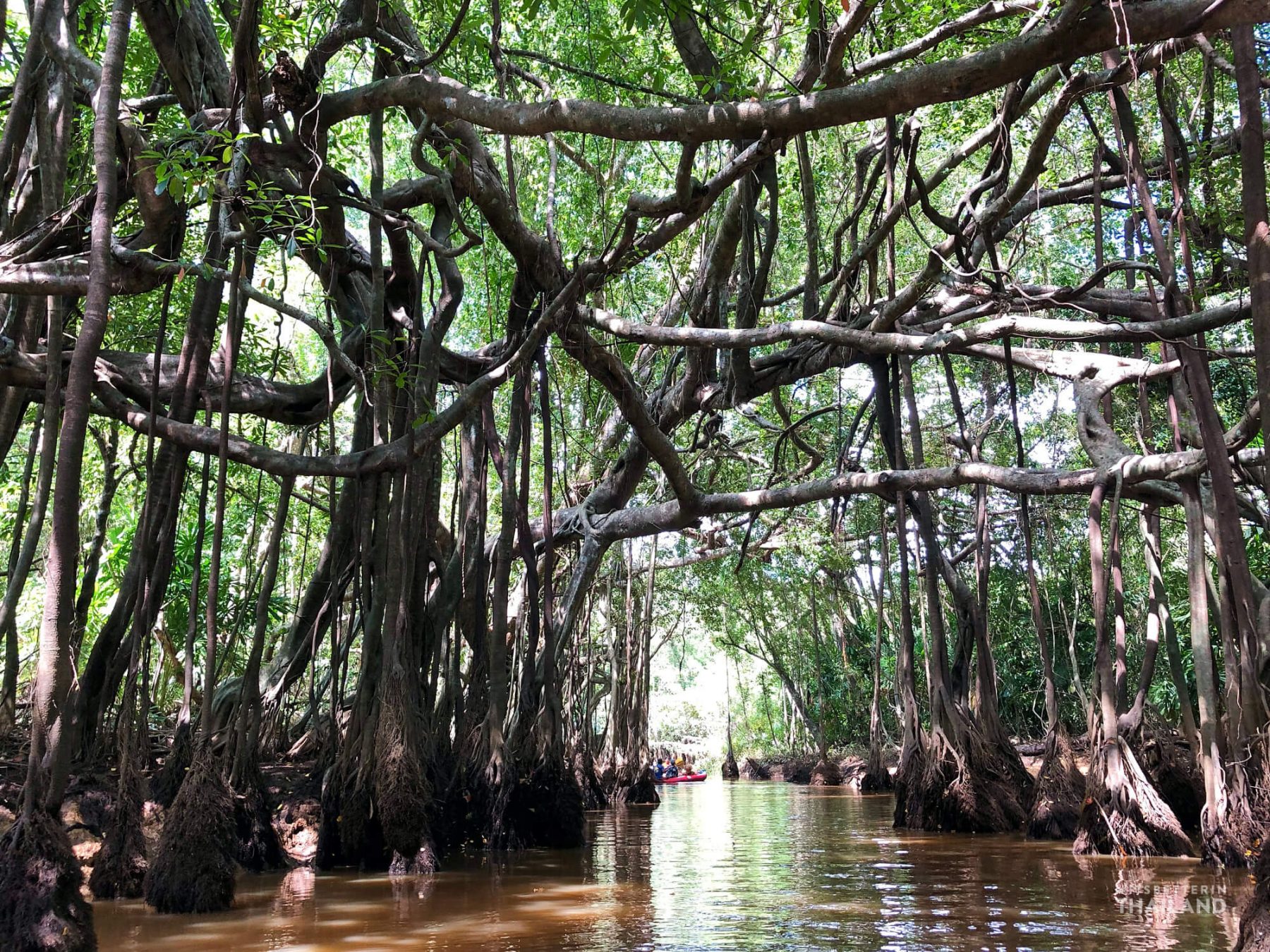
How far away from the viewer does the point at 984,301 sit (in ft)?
19.0

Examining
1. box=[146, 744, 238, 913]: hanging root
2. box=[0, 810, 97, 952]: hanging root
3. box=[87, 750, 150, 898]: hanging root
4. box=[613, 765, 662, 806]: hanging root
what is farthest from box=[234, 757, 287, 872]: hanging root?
box=[613, 765, 662, 806]: hanging root

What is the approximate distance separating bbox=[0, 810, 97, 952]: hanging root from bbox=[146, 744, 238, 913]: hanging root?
1141mm

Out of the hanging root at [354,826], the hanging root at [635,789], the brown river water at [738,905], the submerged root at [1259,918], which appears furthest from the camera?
the hanging root at [635,789]

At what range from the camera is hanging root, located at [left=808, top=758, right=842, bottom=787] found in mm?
17078

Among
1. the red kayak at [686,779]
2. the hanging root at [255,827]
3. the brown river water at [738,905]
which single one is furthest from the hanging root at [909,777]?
the red kayak at [686,779]

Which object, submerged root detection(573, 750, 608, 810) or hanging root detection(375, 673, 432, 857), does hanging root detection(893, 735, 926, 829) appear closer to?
submerged root detection(573, 750, 608, 810)

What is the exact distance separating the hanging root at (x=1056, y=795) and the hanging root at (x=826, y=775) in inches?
428

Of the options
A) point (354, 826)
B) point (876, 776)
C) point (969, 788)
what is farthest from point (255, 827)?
point (876, 776)

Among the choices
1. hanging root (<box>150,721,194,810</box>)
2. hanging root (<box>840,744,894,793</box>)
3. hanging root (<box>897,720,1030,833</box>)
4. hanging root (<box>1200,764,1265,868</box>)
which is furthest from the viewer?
hanging root (<box>840,744,894,793</box>)

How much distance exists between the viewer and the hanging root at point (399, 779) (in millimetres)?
5070

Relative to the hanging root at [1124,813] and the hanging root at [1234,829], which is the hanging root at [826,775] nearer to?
the hanging root at [1124,813]

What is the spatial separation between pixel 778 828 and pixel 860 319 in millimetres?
4528

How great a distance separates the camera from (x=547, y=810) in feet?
21.4

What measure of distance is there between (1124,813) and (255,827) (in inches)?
182
